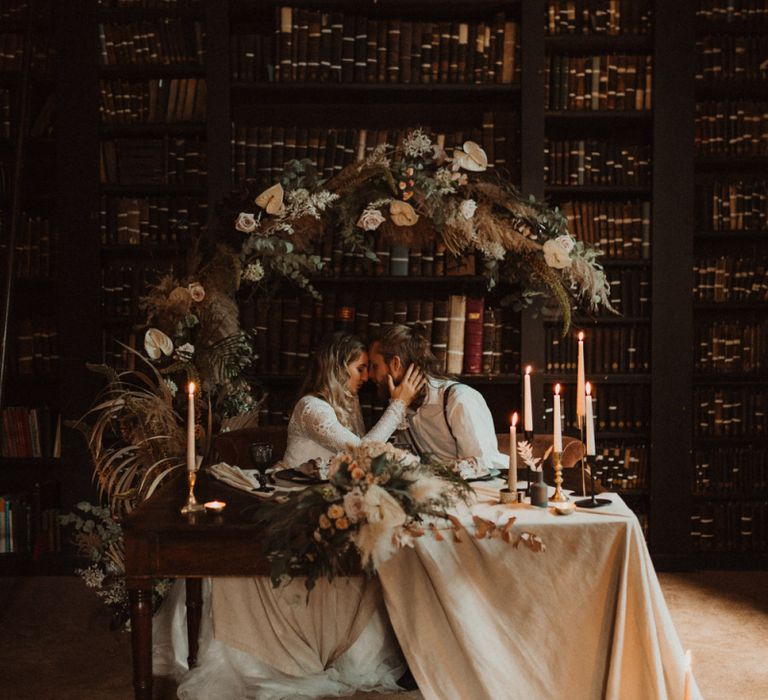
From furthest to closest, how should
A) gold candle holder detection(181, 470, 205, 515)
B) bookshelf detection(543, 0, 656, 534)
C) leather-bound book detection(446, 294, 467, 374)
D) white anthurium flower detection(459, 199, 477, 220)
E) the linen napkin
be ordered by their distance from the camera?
bookshelf detection(543, 0, 656, 534) → leather-bound book detection(446, 294, 467, 374) → white anthurium flower detection(459, 199, 477, 220) → the linen napkin → gold candle holder detection(181, 470, 205, 515)

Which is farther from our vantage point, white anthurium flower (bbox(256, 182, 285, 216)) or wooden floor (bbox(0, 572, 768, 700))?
white anthurium flower (bbox(256, 182, 285, 216))

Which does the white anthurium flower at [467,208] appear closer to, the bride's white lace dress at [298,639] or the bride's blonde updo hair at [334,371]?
the bride's blonde updo hair at [334,371]

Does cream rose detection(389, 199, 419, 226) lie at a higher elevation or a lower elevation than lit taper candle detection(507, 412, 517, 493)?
higher

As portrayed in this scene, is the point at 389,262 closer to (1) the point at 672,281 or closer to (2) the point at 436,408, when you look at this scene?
(2) the point at 436,408

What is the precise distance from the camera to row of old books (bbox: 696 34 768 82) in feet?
14.1

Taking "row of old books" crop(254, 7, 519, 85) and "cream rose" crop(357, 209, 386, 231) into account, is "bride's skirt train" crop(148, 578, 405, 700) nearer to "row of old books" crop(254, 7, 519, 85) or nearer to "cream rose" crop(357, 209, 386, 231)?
"cream rose" crop(357, 209, 386, 231)

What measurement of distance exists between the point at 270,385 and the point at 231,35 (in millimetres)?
1879

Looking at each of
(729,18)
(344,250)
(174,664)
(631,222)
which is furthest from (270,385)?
(729,18)

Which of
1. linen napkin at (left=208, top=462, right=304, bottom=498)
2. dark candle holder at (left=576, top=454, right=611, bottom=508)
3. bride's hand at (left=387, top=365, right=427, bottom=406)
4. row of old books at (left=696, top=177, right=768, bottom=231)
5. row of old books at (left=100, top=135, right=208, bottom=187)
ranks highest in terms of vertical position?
row of old books at (left=100, top=135, right=208, bottom=187)

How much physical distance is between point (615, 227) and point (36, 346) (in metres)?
3.04

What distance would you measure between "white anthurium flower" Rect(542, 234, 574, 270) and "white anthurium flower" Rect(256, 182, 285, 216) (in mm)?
1151

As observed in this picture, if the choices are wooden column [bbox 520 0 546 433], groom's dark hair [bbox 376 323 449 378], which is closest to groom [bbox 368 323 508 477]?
groom's dark hair [bbox 376 323 449 378]

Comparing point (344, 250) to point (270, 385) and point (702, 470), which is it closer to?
point (270, 385)

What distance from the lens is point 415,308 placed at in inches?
164
